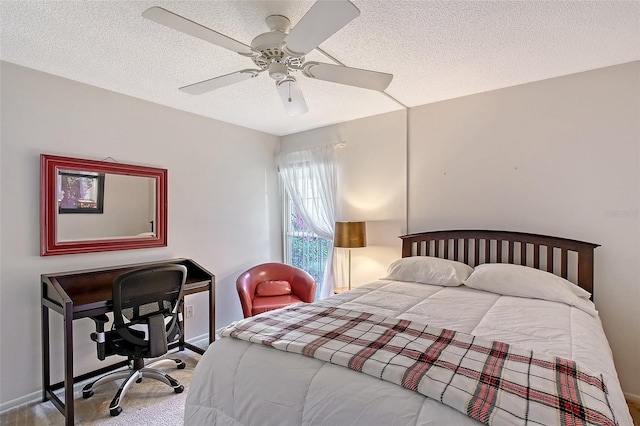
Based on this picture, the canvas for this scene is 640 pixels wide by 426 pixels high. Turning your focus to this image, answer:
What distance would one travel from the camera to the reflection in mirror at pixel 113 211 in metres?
2.68

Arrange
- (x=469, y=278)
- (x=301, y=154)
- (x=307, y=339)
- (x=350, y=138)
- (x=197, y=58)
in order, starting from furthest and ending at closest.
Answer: (x=301, y=154)
(x=350, y=138)
(x=469, y=278)
(x=197, y=58)
(x=307, y=339)

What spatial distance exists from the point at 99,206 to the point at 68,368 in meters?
1.29

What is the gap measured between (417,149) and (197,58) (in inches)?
86.3

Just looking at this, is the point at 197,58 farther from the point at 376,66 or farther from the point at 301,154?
the point at 301,154

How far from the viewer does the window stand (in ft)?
14.0

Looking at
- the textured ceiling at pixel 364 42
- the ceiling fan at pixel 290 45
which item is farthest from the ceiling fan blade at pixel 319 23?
the textured ceiling at pixel 364 42

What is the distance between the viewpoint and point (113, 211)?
296cm

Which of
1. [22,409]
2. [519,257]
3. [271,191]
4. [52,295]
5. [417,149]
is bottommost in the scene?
[22,409]

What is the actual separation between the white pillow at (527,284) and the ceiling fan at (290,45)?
165 centimetres

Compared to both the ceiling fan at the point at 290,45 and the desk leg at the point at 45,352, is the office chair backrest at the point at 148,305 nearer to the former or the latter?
the desk leg at the point at 45,352

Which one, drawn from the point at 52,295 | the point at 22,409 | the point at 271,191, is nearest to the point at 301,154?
the point at 271,191

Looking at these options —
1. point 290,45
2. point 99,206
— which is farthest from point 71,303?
point 290,45

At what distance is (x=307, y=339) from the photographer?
5.21 ft

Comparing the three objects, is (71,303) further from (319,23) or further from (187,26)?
(319,23)
